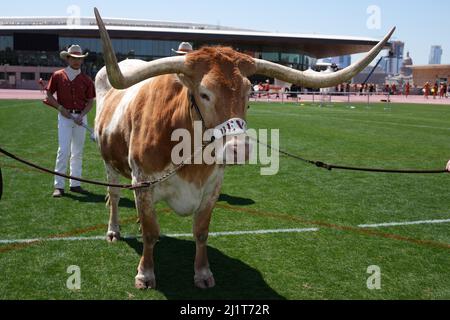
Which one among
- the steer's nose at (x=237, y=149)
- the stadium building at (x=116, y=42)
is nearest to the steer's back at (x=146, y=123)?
the steer's nose at (x=237, y=149)

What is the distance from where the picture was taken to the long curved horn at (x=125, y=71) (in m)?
3.36

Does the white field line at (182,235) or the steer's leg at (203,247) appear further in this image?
the white field line at (182,235)

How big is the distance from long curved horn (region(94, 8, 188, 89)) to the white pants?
14.4 feet

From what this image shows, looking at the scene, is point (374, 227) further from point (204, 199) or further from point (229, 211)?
point (204, 199)

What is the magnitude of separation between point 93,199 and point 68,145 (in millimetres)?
1041

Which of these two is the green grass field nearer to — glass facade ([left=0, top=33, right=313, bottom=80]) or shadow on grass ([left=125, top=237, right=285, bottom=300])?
shadow on grass ([left=125, top=237, right=285, bottom=300])

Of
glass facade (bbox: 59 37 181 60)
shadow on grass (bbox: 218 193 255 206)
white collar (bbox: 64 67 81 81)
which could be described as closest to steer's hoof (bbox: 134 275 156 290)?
shadow on grass (bbox: 218 193 255 206)

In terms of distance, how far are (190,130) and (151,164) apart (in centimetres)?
49

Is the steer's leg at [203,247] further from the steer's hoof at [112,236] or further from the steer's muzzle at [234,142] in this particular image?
the steer's hoof at [112,236]

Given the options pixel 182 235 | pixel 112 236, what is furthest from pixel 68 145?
pixel 182 235

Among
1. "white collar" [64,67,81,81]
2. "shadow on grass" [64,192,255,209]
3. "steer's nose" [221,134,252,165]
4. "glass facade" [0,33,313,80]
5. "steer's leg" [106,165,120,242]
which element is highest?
"glass facade" [0,33,313,80]

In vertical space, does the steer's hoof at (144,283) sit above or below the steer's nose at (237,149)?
below

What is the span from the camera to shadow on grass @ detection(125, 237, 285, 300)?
14.3 ft

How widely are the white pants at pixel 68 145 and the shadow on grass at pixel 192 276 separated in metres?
2.84
